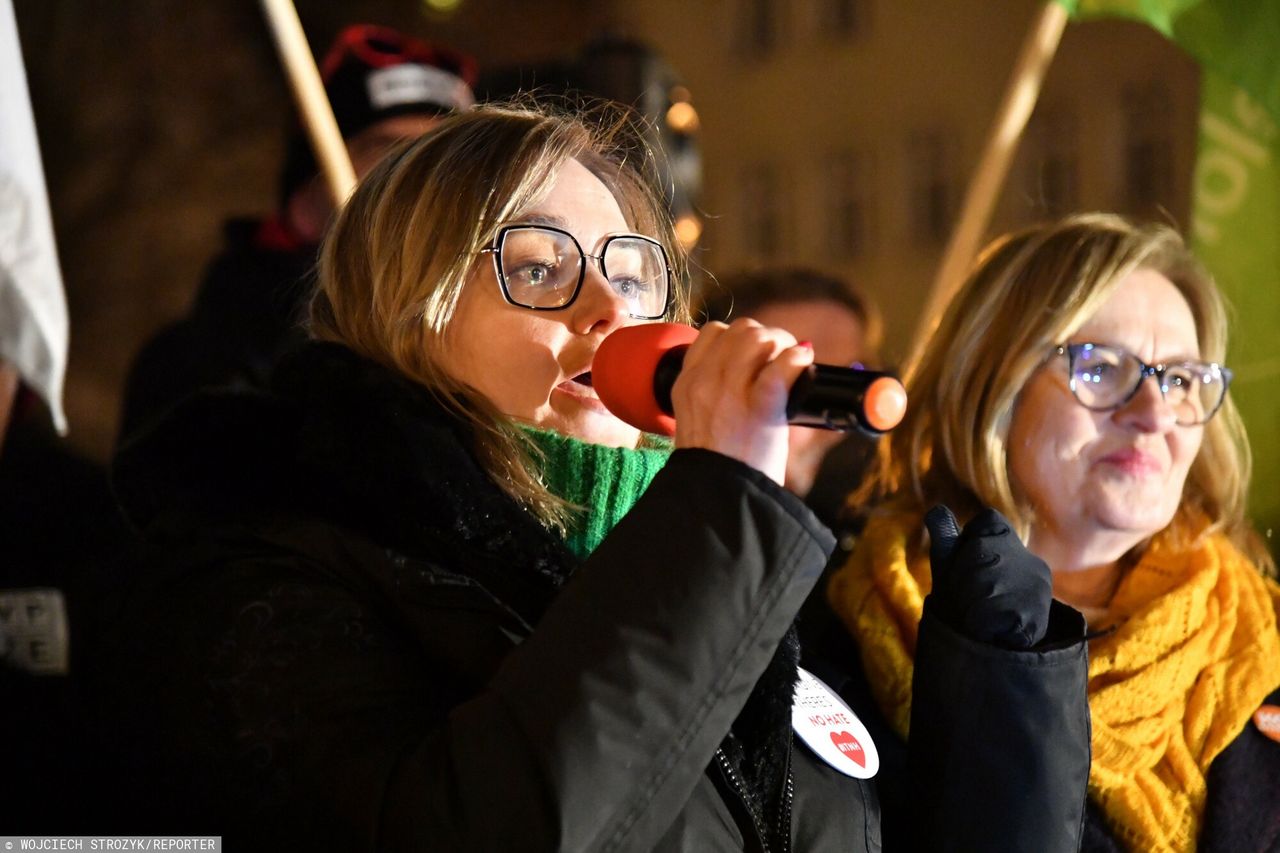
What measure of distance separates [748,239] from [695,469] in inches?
690

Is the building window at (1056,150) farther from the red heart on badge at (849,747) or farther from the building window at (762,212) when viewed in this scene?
the red heart on badge at (849,747)

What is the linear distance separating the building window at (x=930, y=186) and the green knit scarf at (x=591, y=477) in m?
15.0

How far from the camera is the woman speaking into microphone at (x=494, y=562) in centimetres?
147

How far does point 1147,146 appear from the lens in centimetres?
1466

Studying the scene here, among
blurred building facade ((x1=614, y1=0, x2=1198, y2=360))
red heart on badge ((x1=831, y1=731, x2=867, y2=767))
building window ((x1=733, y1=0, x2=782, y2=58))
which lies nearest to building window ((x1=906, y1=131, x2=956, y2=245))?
blurred building facade ((x1=614, y1=0, x2=1198, y2=360))

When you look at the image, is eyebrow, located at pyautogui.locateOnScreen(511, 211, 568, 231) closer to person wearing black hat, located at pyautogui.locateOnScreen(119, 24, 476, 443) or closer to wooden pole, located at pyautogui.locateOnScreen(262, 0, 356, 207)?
wooden pole, located at pyautogui.locateOnScreen(262, 0, 356, 207)

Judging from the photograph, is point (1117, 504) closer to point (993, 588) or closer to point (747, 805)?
point (993, 588)

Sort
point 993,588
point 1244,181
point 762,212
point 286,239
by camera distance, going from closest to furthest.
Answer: point 993,588
point 1244,181
point 286,239
point 762,212

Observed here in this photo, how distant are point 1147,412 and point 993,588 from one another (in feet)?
1.95

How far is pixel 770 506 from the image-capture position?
1.52 metres

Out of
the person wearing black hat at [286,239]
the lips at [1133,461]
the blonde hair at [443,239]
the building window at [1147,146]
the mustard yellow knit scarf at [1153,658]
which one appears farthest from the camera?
the building window at [1147,146]

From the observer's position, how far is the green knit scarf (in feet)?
5.95

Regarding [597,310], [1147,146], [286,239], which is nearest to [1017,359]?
[597,310]

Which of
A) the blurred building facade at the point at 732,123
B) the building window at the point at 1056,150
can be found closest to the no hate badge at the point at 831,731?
the blurred building facade at the point at 732,123
